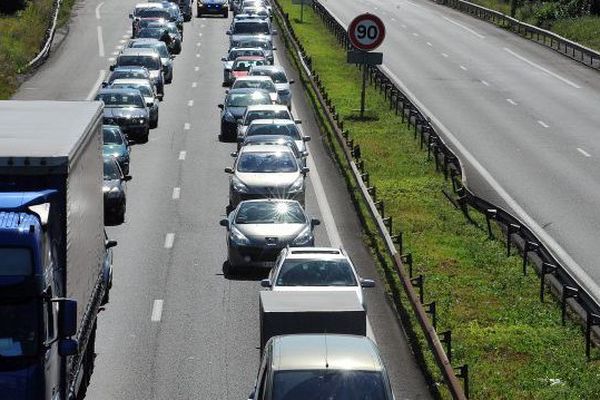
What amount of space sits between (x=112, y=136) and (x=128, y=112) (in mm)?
6335

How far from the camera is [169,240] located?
2897cm

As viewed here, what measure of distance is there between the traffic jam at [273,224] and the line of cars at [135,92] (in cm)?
4

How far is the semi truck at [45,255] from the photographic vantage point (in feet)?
45.6

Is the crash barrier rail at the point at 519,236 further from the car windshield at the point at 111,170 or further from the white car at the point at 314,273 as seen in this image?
the car windshield at the point at 111,170

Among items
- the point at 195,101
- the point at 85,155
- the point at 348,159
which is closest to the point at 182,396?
the point at 85,155

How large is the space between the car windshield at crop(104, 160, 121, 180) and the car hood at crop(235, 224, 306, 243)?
5.27 meters

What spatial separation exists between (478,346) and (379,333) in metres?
1.80

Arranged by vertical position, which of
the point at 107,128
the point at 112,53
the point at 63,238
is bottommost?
the point at 112,53

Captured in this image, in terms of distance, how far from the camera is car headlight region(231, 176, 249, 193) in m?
31.1

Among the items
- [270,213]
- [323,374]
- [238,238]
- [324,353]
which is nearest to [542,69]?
[270,213]

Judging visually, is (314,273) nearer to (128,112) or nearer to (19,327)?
(19,327)

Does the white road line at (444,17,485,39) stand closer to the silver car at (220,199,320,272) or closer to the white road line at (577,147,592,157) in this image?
the white road line at (577,147,592,157)

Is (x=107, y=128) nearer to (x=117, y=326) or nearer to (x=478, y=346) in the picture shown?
(x=117, y=326)

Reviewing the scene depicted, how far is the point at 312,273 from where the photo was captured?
22.3 m
